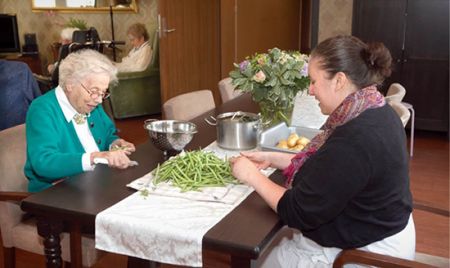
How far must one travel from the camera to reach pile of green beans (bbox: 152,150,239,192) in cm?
160

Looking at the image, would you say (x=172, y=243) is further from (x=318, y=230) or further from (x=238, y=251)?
(x=318, y=230)

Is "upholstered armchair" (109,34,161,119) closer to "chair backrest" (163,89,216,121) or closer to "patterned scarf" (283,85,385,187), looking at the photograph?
"chair backrest" (163,89,216,121)

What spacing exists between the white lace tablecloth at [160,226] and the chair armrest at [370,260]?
1.10 ft

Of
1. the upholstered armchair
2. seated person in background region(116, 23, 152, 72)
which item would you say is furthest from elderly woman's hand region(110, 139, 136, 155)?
seated person in background region(116, 23, 152, 72)

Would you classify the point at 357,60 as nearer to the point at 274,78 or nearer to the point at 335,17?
the point at 274,78

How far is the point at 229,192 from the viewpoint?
1.55 m

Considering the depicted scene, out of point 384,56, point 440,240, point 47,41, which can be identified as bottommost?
point 440,240

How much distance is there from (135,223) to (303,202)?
46 centimetres

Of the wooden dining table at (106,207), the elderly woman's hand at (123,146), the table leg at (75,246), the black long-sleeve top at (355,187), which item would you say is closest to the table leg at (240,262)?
the wooden dining table at (106,207)

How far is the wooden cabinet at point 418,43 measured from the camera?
15.0 feet

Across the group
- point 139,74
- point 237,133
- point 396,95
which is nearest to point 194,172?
point 237,133

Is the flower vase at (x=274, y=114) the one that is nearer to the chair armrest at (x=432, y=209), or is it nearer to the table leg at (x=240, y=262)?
the chair armrest at (x=432, y=209)

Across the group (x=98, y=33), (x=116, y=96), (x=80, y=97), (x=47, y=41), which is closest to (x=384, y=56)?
(x=80, y=97)

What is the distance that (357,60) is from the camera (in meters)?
1.42
